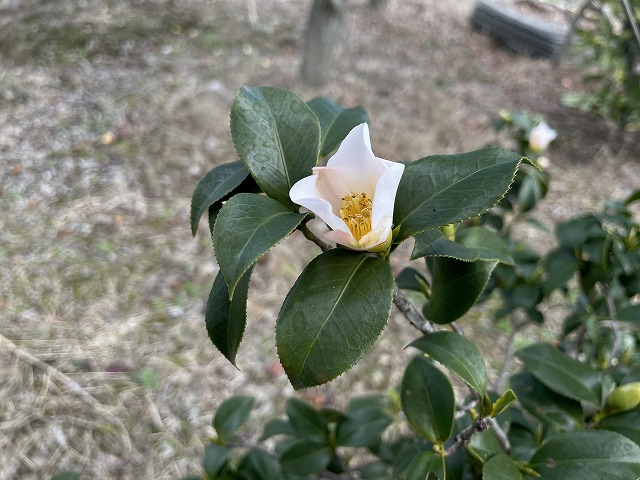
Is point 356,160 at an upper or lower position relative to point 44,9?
upper

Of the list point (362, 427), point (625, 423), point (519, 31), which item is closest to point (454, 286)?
point (625, 423)

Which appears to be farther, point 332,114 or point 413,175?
point 332,114

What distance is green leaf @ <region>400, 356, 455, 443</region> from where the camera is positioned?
2.32 feet

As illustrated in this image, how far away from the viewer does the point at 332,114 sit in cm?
72

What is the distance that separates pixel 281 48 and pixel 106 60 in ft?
4.73

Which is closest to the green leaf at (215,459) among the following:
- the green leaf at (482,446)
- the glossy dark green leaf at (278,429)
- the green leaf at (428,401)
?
the glossy dark green leaf at (278,429)

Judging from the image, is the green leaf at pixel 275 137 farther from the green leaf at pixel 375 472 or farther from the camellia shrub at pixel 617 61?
the camellia shrub at pixel 617 61

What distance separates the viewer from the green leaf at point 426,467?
599 millimetres

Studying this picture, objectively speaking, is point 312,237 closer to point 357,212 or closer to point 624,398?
point 357,212

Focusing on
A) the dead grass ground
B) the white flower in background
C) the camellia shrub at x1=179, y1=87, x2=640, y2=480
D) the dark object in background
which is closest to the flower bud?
the camellia shrub at x1=179, y1=87, x2=640, y2=480

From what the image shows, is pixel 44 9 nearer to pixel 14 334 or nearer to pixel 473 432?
pixel 14 334

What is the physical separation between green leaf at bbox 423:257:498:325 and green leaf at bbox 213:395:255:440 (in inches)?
23.7

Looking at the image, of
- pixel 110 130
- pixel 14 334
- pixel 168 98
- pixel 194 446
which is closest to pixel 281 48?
pixel 168 98

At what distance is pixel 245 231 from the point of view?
0.47 metres
